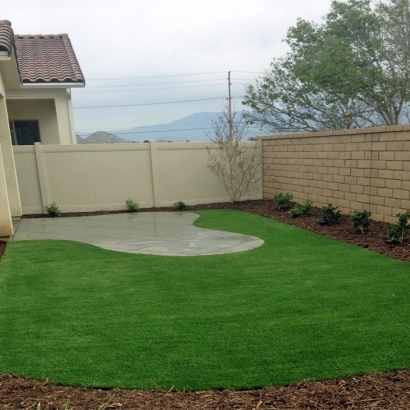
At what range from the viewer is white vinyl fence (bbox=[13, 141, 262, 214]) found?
1042 cm

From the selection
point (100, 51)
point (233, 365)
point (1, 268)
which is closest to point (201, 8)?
point (100, 51)

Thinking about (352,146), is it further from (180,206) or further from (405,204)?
(180,206)

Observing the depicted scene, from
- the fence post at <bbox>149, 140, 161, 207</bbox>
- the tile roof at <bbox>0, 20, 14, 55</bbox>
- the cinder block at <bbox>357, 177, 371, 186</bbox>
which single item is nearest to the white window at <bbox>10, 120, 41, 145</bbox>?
the fence post at <bbox>149, 140, 161, 207</bbox>

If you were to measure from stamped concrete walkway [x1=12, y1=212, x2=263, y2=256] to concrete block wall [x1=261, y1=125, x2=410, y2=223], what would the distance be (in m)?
2.49

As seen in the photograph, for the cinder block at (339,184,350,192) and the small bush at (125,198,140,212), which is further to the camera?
the small bush at (125,198,140,212)

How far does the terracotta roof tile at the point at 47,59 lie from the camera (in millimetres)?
11805

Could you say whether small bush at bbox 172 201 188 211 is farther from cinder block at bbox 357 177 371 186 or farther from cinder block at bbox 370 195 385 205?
cinder block at bbox 370 195 385 205

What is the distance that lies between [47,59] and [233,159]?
7.88 meters

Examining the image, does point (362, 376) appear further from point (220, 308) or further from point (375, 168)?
point (375, 168)

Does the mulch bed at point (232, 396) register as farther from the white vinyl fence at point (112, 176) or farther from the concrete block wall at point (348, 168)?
the white vinyl fence at point (112, 176)

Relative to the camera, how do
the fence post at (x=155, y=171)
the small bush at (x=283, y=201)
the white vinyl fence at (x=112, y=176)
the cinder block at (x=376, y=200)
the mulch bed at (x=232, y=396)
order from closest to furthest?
the mulch bed at (x=232, y=396)
the cinder block at (x=376, y=200)
the small bush at (x=283, y=201)
the white vinyl fence at (x=112, y=176)
the fence post at (x=155, y=171)

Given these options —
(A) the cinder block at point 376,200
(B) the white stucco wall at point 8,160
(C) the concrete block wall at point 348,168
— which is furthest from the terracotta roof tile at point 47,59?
(A) the cinder block at point 376,200

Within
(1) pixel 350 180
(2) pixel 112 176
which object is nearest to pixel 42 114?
(2) pixel 112 176

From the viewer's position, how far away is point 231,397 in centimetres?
254
